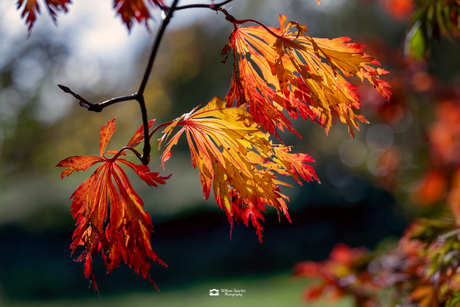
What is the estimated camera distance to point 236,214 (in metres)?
0.60

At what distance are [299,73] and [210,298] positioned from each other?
148 inches

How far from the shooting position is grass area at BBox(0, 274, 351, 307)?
367 centimetres

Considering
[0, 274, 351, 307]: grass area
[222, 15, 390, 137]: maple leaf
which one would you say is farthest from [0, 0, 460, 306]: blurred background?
[222, 15, 390, 137]: maple leaf

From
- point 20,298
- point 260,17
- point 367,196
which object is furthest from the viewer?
point 260,17

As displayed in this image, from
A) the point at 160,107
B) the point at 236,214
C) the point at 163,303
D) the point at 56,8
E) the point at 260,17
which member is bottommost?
the point at 163,303

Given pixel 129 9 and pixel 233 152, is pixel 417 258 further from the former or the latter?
pixel 129 9

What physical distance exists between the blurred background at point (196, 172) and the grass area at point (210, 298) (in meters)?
0.02

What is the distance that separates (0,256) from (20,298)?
1.05m

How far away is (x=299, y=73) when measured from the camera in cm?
57

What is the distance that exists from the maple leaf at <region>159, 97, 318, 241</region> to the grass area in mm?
3216

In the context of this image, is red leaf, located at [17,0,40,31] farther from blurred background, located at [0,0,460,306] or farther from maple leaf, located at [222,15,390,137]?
blurred background, located at [0,0,460,306]

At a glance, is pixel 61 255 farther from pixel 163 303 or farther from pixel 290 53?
pixel 290 53

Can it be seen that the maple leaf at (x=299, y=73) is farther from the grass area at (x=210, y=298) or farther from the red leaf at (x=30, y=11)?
the grass area at (x=210, y=298)

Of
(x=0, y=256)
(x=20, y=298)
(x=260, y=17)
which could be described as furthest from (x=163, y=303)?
(x=260, y=17)
